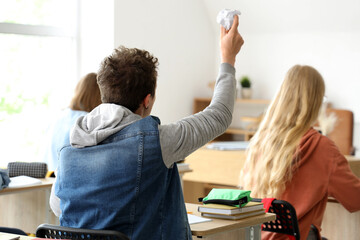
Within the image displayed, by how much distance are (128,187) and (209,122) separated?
0.98ft

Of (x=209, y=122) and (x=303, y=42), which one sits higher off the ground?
(x=303, y=42)

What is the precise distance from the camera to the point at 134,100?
172cm

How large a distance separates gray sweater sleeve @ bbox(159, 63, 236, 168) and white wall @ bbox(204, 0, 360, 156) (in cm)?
398

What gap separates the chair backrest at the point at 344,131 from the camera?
5336mm

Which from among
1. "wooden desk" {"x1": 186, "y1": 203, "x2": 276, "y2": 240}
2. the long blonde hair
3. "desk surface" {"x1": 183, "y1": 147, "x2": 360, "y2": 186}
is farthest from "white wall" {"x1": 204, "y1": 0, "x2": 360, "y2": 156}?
"wooden desk" {"x1": 186, "y1": 203, "x2": 276, "y2": 240}

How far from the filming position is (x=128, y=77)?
1.69 m

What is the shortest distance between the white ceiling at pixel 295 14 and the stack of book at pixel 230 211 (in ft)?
11.9

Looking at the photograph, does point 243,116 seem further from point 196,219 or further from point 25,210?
point 196,219

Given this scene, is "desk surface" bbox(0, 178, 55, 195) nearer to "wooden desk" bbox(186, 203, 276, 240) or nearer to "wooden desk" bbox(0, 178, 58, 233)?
"wooden desk" bbox(0, 178, 58, 233)

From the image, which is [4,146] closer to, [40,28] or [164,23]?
[40,28]

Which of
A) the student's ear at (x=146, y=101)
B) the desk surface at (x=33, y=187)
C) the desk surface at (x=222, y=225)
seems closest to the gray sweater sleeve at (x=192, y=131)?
the student's ear at (x=146, y=101)

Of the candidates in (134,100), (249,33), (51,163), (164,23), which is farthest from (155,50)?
(134,100)

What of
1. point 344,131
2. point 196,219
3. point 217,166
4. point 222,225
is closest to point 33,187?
point 196,219

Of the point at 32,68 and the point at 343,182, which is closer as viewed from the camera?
the point at 343,182
